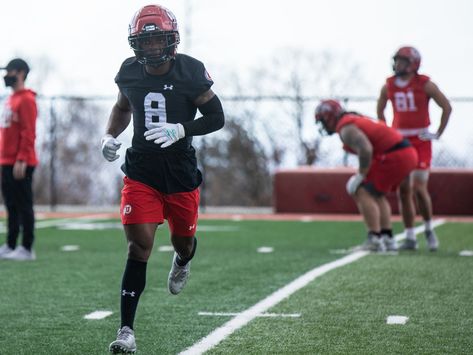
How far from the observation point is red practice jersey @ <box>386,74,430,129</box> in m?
10.0

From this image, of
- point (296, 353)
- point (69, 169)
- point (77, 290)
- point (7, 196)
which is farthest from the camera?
point (69, 169)

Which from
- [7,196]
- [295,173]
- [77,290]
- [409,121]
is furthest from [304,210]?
[77,290]

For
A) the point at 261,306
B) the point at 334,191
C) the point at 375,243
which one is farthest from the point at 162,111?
the point at 334,191

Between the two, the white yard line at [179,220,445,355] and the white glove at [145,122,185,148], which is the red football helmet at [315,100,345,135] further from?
the white glove at [145,122,185,148]

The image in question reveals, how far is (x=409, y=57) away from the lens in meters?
9.85

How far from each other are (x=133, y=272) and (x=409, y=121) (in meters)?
5.56

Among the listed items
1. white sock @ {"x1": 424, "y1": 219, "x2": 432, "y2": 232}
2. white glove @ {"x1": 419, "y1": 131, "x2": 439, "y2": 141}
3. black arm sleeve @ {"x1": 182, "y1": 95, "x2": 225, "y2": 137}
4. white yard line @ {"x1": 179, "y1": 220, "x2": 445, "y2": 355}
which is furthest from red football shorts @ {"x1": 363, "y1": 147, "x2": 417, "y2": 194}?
black arm sleeve @ {"x1": 182, "y1": 95, "x2": 225, "y2": 137}

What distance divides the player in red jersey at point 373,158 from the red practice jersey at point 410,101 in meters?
0.35

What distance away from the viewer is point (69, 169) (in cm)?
3002

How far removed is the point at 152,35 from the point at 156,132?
0.53 metres

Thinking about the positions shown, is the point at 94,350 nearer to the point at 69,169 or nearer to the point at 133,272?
the point at 133,272

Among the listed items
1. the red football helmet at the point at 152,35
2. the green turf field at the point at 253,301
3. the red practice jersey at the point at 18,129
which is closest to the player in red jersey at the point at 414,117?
the green turf field at the point at 253,301

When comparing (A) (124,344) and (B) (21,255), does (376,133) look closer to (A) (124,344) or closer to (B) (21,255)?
(B) (21,255)

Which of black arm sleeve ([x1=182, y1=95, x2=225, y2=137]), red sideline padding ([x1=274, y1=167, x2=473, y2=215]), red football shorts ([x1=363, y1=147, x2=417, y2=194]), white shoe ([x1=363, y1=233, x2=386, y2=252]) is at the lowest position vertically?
red sideline padding ([x1=274, y1=167, x2=473, y2=215])
